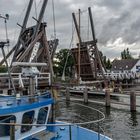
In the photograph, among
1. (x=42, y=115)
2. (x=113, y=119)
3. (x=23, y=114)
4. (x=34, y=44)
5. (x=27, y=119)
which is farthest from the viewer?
(x=34, y=44)

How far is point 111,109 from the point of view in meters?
28.5

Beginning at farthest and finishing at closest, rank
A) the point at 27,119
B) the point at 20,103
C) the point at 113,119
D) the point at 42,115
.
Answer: the point at 113,119, the point at 42,115, the point at 27,119, the point at 20,103

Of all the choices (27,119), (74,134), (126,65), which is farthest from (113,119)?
(126,65)

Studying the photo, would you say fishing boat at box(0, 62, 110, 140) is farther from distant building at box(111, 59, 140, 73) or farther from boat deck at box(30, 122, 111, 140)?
distant building at box(111, 59, 140, 73)

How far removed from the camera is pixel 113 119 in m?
24.1

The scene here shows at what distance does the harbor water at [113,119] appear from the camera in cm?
1869

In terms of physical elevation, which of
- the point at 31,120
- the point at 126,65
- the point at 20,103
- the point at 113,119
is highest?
the point at 126,65

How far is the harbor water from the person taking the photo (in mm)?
18689

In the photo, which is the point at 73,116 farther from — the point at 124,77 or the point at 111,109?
the point at 124,77

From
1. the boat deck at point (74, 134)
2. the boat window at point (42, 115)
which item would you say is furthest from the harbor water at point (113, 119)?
the boat window at point (42, 115)

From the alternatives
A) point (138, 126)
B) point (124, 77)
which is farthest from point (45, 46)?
point (124, 77)

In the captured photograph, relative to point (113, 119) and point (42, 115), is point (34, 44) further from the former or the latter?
point (42, 115)

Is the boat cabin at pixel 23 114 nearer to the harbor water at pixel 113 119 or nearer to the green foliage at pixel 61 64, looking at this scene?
the harbor water at pixel 113 119

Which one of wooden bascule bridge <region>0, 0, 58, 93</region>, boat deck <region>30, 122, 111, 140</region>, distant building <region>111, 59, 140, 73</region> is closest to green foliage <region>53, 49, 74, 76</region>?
distant building <region>111, 59, 140, 73</region>
